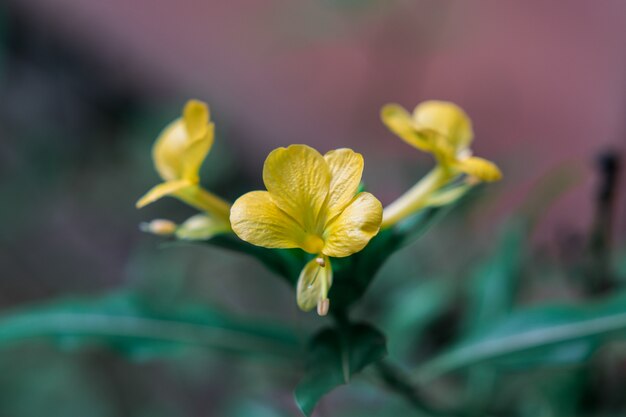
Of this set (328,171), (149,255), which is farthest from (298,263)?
(149,255)

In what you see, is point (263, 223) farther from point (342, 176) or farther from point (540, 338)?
point (540, 338)

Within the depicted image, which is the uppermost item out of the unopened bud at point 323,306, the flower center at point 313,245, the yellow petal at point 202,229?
the yellow petal at point 202,229

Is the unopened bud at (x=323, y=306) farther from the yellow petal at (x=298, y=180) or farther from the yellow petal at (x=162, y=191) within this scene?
the yellow petal at (x=162, y=191)

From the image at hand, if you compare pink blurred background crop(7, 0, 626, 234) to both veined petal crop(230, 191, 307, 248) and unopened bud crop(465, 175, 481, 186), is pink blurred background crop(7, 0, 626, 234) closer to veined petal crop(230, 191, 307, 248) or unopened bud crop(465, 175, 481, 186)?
unopened bud crop(465, 175, 481, 186)

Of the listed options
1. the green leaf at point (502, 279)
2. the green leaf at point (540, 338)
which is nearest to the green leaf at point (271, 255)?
the green leaf at point (540, 338)

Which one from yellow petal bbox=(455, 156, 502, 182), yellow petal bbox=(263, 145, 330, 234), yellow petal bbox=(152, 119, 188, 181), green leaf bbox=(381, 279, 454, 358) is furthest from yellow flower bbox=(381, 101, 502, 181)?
green leaf bbox=(381, 279, 454, 358)

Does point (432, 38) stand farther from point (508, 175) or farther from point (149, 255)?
point (149, 255)
